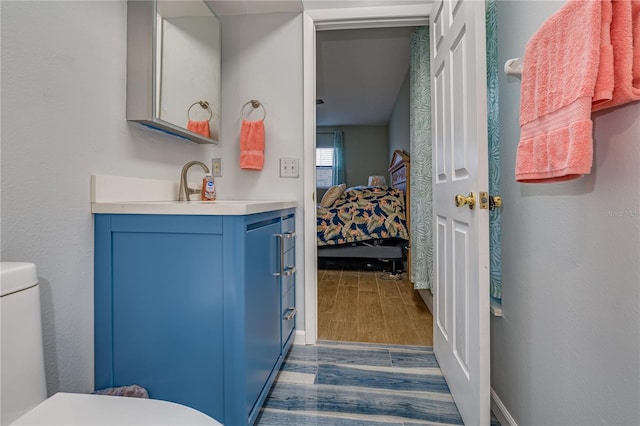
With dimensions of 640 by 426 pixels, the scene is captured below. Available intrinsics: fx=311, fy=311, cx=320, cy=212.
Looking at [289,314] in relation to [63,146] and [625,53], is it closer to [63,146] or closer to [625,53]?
[63,146]

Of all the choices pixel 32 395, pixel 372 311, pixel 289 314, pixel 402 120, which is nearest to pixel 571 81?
pixel 32 395

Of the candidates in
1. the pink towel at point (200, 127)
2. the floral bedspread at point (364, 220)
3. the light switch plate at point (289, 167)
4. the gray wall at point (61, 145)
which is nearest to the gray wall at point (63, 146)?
the gray wall at point (61, 145)

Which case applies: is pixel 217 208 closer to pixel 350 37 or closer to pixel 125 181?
pixel 125 181

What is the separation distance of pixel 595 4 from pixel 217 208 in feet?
3.42

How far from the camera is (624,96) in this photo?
590mm

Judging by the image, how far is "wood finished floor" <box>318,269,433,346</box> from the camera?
2.04 m

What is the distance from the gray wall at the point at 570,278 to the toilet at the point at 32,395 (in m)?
0.90

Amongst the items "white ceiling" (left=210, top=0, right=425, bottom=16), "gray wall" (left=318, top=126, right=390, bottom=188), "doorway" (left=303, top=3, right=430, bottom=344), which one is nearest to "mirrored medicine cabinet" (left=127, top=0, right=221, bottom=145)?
"white ceiling" (left=210, top=0, right=425, bottom=16)

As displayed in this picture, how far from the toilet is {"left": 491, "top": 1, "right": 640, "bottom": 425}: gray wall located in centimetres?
90

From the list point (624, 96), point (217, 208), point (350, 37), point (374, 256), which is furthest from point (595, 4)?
point (374, 256)

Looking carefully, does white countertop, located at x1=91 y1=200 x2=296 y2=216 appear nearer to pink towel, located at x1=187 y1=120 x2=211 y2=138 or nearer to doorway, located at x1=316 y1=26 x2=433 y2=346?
pink towel, located at x1=187 y1=120 x2=211 y2=138

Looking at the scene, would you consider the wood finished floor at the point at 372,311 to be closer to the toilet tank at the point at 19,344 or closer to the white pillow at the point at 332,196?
the white pillow at the point at 332,196

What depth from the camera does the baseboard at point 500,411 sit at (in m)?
1.17

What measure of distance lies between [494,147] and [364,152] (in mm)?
5831
